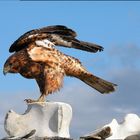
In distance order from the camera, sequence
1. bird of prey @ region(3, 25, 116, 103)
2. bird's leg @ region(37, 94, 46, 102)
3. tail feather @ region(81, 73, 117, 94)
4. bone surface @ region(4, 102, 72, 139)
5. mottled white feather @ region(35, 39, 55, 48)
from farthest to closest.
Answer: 1. tail feather @ region(81, 73, 117, 94)
2. mottled white feather @ region(35, 39, 55, 48)
3. bird of prey @ region(3, 25, 116, 103)
4. bird's leg @ region(37, 94, 46, 102)
5. bone surface @ region(4, 102, 72, 139)

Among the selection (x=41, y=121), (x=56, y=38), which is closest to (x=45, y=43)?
(x=56, y=38)

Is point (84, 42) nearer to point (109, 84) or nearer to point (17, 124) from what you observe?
point (109, 84)

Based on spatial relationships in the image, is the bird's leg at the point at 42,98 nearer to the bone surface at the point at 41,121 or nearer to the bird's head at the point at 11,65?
the bone surface at the point at 41,121

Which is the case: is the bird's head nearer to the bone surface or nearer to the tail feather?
the bone surface

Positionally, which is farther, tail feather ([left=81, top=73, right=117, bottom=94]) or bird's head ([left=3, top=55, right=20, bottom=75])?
tail feather ([left=81, top=73, right=117, bottom=94])

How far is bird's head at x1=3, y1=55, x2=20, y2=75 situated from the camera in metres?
11.5

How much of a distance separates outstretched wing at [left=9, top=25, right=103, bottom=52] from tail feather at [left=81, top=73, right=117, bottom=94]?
21.4 inches

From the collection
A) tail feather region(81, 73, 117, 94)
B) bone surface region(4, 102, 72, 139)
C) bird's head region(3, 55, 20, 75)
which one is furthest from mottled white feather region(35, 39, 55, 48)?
bone surface region(4, 102, 72, 139)

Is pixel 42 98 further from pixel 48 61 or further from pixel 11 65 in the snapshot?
pixel 11 65

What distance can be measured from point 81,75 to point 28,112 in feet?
4.22

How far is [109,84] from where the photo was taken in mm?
12031

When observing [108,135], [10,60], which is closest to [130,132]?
[108,135]

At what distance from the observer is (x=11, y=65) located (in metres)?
11.6

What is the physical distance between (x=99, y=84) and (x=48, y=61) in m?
1.19
